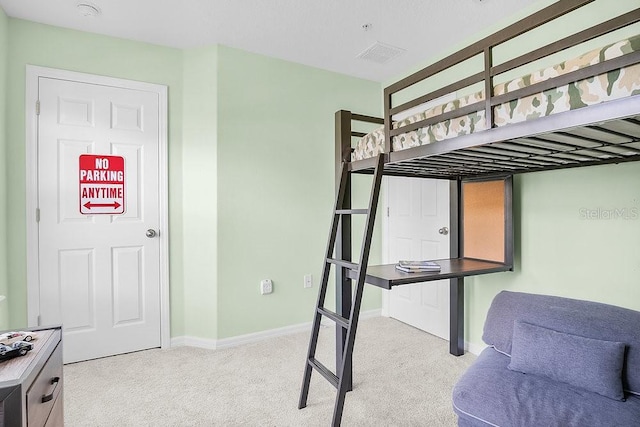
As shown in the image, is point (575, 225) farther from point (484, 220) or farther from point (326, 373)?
point (326, 373)

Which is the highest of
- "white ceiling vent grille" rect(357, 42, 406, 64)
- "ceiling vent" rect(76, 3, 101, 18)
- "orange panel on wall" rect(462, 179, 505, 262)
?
"white ceiling vent grille" rect(357, 42, 406, 64)

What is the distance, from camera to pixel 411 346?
2977mm

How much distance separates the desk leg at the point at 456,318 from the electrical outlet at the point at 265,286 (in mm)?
1576

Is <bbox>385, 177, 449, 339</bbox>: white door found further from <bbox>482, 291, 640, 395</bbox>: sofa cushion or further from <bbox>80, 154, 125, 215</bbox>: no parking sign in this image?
<bbox>80, 154, 125, 215</bbox>: no parking sign

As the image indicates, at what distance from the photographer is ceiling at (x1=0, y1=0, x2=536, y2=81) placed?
2389 millimetres

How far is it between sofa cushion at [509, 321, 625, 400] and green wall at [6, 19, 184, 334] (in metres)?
2.60

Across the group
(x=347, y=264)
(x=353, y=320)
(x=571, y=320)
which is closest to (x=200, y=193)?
(x=347, y=264)

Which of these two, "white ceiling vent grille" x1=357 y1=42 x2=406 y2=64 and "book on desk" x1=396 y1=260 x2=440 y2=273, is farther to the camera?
"white ceiling vent grille" x1=357 y1=42 x2=406 y2=64

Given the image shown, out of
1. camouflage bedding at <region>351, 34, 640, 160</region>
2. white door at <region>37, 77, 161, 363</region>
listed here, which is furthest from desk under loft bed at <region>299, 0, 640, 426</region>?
white door at <region>37, 77, 161, 363</region>

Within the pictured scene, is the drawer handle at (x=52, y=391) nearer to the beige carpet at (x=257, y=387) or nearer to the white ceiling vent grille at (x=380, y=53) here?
the beige carpet at (x=257, y=387)

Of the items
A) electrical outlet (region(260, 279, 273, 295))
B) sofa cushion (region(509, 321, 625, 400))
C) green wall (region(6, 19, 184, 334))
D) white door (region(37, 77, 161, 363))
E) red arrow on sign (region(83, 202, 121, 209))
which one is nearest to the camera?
sofa cushion (region(509, 321, 625, 400))

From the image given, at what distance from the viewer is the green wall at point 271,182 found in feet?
9.85

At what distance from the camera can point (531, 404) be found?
1449 mm

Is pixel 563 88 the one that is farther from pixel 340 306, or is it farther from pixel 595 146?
pixel 340 306
